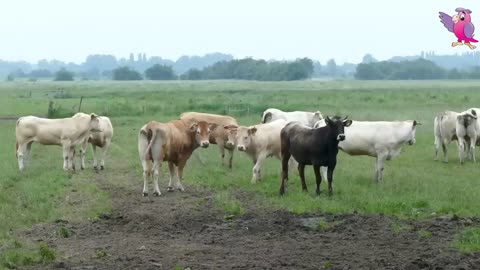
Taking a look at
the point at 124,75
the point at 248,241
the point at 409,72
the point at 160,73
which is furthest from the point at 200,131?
the point at 124,75

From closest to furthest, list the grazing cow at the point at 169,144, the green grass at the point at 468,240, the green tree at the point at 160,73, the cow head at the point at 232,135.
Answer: the green grass at the point at 468,240
the grazing cow at the point at 169,144
the cow head at the point at 232,135
the green tree at the point at 160,73

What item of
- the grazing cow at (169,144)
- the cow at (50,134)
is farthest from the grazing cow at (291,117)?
the cow at (50,134)

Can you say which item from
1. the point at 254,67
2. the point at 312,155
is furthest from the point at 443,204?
the point at 254,67

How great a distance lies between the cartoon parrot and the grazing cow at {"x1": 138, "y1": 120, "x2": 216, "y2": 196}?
5293 mm

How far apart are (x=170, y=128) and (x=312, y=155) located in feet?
9.76

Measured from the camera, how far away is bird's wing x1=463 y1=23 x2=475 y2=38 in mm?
15271

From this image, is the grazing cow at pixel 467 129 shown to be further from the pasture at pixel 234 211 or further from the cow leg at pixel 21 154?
the cow leg at pixel 21 154

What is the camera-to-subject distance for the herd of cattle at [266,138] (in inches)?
601

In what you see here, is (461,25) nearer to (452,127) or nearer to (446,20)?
(446,20)

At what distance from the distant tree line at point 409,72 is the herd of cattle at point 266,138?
115737 millimetres

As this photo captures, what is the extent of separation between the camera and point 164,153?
51.9 ft

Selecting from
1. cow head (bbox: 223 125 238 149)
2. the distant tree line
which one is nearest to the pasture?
cow head (bbox: 223 125 238 149)

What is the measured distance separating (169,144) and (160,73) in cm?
14534

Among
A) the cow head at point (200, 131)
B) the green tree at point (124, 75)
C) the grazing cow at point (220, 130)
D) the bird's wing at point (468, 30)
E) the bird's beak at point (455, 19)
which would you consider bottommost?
the green tree at point (124, 75)
